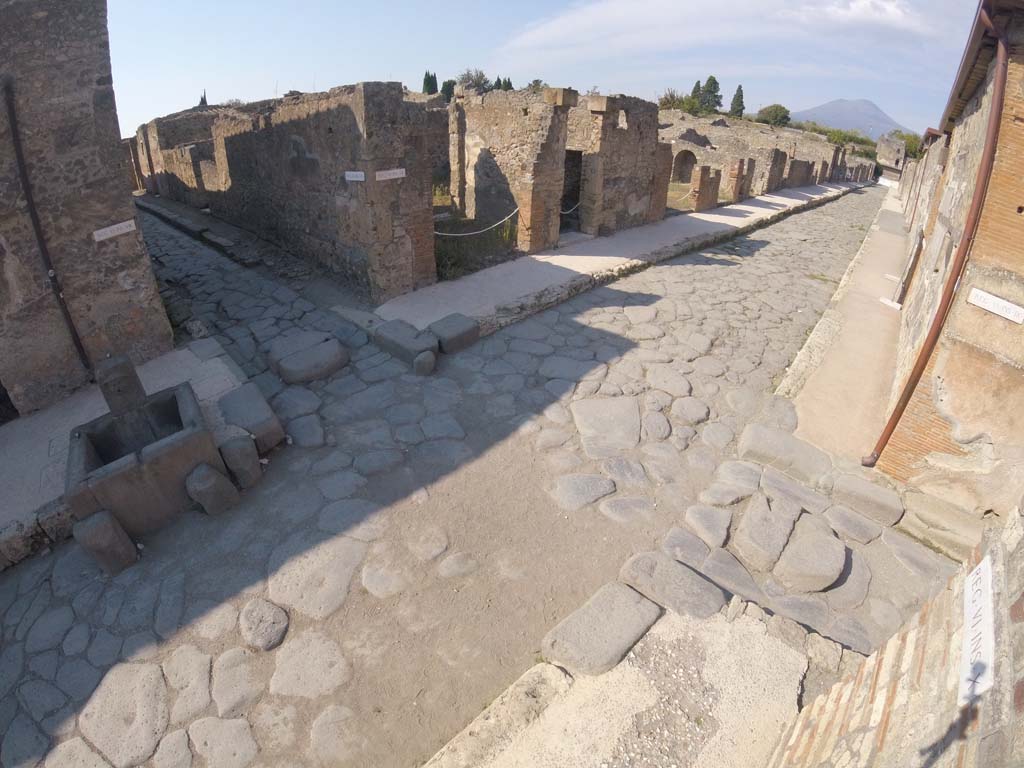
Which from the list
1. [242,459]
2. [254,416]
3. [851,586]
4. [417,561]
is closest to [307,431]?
[254,416]

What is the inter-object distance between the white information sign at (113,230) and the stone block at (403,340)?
7.81 ft

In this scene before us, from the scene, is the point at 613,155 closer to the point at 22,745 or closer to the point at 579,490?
the point at 579,490

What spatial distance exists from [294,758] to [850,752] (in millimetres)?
2268

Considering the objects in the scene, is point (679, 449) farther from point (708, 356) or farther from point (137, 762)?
point (137, 762)

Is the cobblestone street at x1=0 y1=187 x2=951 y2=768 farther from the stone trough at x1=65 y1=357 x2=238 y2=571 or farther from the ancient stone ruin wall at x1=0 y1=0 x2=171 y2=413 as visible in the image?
the ancient stone ruin wall at x1=0 y1=0 x2=171 y2=413

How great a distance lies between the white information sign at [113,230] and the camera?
15.4 ft

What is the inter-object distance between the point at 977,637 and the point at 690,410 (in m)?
3.44

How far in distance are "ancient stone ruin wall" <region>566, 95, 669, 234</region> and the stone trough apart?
26.0ft

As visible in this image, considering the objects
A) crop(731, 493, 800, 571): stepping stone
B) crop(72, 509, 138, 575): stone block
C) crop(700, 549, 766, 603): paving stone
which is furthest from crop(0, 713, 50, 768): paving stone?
crop(731, 493, 800, 571): stepping stone

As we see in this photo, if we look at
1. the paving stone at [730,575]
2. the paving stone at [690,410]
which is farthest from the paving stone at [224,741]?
the paving stone at [690,410]

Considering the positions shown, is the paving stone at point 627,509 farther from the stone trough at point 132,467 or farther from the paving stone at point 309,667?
the stone trough at point 132,467

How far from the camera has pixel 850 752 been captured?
67.5 inches

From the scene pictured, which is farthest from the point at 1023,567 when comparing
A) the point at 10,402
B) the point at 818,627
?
the point at 10,402

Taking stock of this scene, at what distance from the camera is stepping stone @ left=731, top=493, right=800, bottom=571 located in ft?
11.2
